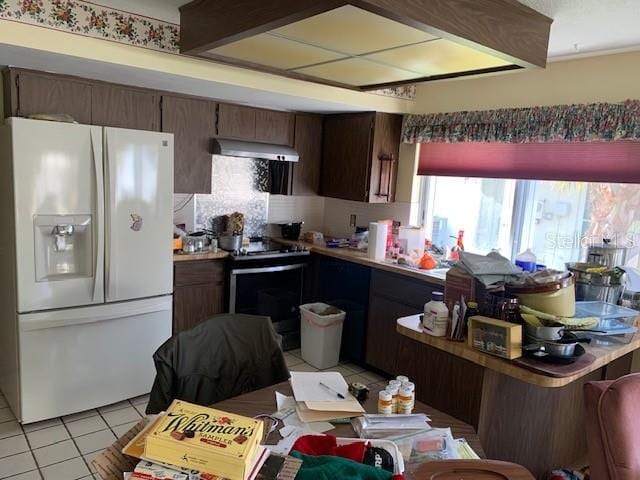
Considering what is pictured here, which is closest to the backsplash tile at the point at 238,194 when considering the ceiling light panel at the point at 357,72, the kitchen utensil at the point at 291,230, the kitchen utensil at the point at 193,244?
the kitchen utensil at the point at 291,230

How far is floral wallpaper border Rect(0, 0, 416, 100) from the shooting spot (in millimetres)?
2227

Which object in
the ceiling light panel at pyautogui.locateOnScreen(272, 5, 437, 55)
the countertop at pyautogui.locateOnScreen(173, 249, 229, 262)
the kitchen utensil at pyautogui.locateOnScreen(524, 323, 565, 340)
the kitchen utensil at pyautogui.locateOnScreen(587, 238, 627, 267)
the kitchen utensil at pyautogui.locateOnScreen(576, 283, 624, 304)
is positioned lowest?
the countertop at pyautogui.locateOnScreen(173, 249, 229, 262)

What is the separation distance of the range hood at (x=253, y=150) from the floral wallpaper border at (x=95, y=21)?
1.10m

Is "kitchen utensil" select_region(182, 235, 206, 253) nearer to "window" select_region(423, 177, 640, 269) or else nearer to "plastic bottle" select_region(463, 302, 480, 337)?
"window" select_region(423, 177, 640, 269)

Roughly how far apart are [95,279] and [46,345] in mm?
447

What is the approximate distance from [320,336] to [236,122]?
1.81 m

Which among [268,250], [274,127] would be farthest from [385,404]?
[274,127]

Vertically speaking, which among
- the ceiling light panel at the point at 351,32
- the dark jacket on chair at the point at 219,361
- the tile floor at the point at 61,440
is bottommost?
the tile floor at the point at 61,440

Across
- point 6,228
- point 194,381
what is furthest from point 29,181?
point 194,381

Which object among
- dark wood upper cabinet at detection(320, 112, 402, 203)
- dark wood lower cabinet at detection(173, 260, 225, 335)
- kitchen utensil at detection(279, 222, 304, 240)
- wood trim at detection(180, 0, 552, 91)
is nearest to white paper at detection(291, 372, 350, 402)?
wood trim at detection(180, 0, 552, 91)

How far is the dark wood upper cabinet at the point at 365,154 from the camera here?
393 centimetres

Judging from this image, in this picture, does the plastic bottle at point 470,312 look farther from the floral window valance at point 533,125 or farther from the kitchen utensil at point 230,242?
the kitchen utensil at point 230,242

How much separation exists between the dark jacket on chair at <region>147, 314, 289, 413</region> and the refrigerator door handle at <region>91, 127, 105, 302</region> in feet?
3.75

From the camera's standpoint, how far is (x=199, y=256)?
353 centimetres
